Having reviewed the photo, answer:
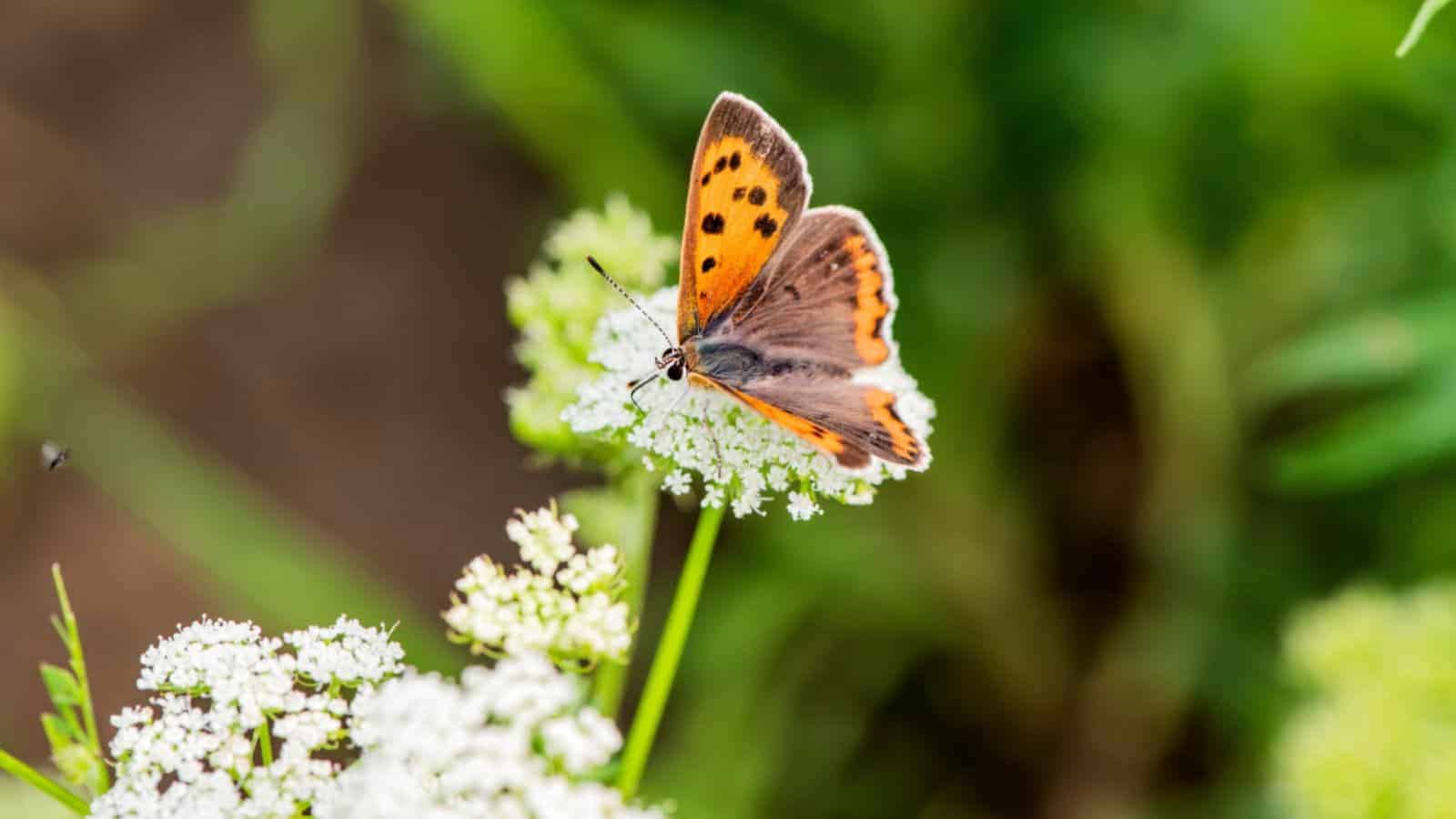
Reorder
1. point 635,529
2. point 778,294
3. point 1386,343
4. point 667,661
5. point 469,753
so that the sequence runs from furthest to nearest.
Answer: point 1386,343, point 635,529, point 778,294, point 667,661, point 469,753

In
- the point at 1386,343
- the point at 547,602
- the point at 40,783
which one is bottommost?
the point at 40,783

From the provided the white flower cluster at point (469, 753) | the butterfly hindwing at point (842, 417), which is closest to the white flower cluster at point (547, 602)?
the white flower cluster at point (469, 753)

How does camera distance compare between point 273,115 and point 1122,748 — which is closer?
point 1122,748

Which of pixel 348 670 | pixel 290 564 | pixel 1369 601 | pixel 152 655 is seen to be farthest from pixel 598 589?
pixel 290 564

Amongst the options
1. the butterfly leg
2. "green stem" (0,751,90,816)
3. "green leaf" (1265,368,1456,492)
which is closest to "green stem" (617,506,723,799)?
the butterfly leg

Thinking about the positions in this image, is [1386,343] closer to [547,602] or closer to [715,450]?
[715,450]

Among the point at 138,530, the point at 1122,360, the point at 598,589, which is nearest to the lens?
the point at 598,589

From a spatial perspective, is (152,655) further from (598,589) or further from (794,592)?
(794,592)

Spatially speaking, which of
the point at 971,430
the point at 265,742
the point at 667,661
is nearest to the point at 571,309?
the point at 667,661
